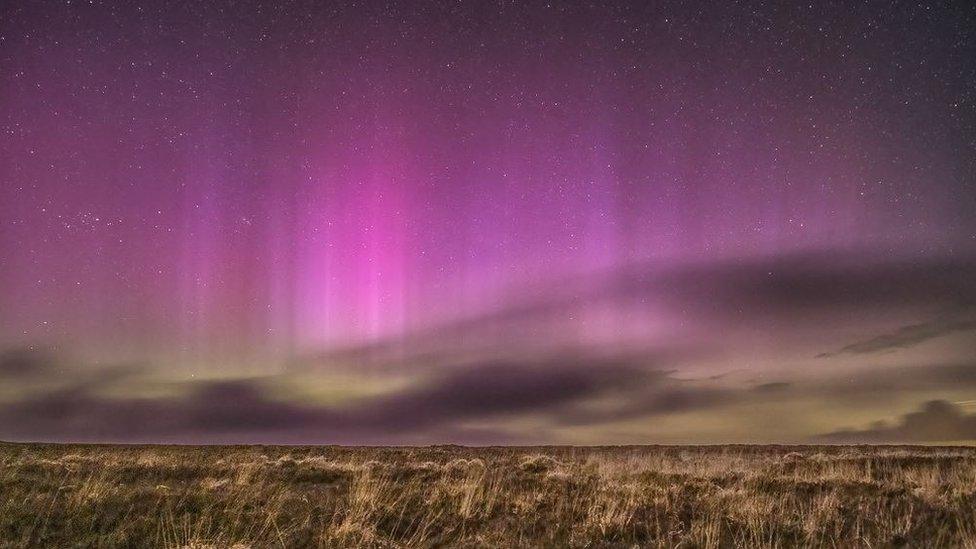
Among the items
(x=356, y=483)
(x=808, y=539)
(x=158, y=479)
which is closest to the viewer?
(x=808, y=539)

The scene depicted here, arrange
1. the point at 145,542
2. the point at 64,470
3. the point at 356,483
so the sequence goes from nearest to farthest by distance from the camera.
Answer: the point at 145,542
the point at 356,483
the point at 64,470

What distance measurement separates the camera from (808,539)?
9.88 metres

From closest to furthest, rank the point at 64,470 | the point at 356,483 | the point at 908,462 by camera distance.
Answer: the point at 356,483 < the point at 64,470 < the point at 908,462

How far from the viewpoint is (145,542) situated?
10.8 m

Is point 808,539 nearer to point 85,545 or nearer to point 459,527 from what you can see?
point 459,527

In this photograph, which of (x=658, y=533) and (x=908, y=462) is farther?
(x=908, y=462)

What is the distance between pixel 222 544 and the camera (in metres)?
10.4

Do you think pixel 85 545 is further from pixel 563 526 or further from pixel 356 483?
pixel 563 526

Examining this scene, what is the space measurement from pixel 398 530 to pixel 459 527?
955 millimetres

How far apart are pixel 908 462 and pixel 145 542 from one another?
26.0 meters

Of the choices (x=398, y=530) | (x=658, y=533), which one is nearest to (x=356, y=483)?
(x=398, y=530)

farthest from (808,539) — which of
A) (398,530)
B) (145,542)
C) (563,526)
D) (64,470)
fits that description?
(64,470)

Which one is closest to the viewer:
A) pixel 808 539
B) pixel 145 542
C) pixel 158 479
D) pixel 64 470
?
pixel 808 539

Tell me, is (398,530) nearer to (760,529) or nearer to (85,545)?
(85,545)
